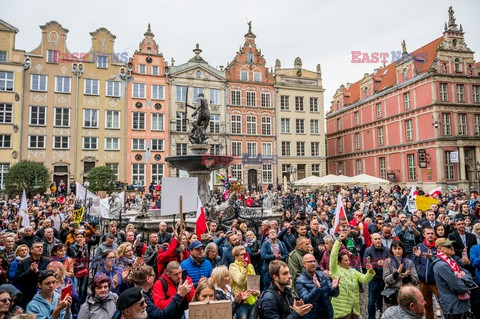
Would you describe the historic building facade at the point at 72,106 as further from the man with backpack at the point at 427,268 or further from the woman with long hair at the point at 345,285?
the woman with long hair at the point at 345,285

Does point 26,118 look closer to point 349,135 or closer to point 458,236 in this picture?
point 458,236

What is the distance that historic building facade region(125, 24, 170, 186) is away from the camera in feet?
109

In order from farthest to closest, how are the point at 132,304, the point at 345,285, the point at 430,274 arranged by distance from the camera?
the point at 430,274, the point at 345,285, the point at 132,304

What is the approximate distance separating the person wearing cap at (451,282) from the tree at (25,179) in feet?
92.4

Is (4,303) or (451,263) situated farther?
(451,263)

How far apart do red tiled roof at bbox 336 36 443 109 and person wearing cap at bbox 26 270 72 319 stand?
3699cm

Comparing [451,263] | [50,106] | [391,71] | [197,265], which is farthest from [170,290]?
[391,71]

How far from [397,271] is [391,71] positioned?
39984 millimetres

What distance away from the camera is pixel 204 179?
1350 cm

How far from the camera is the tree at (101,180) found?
2694 centimetres

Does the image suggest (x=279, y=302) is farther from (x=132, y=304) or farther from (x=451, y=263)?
(x=451, y=263)

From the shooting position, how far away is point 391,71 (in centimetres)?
3950

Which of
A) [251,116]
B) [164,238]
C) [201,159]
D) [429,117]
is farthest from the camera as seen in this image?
[251,116]

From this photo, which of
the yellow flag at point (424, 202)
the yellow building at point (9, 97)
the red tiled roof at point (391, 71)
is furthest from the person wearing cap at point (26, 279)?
the red tiled roof at point (391, 71)
